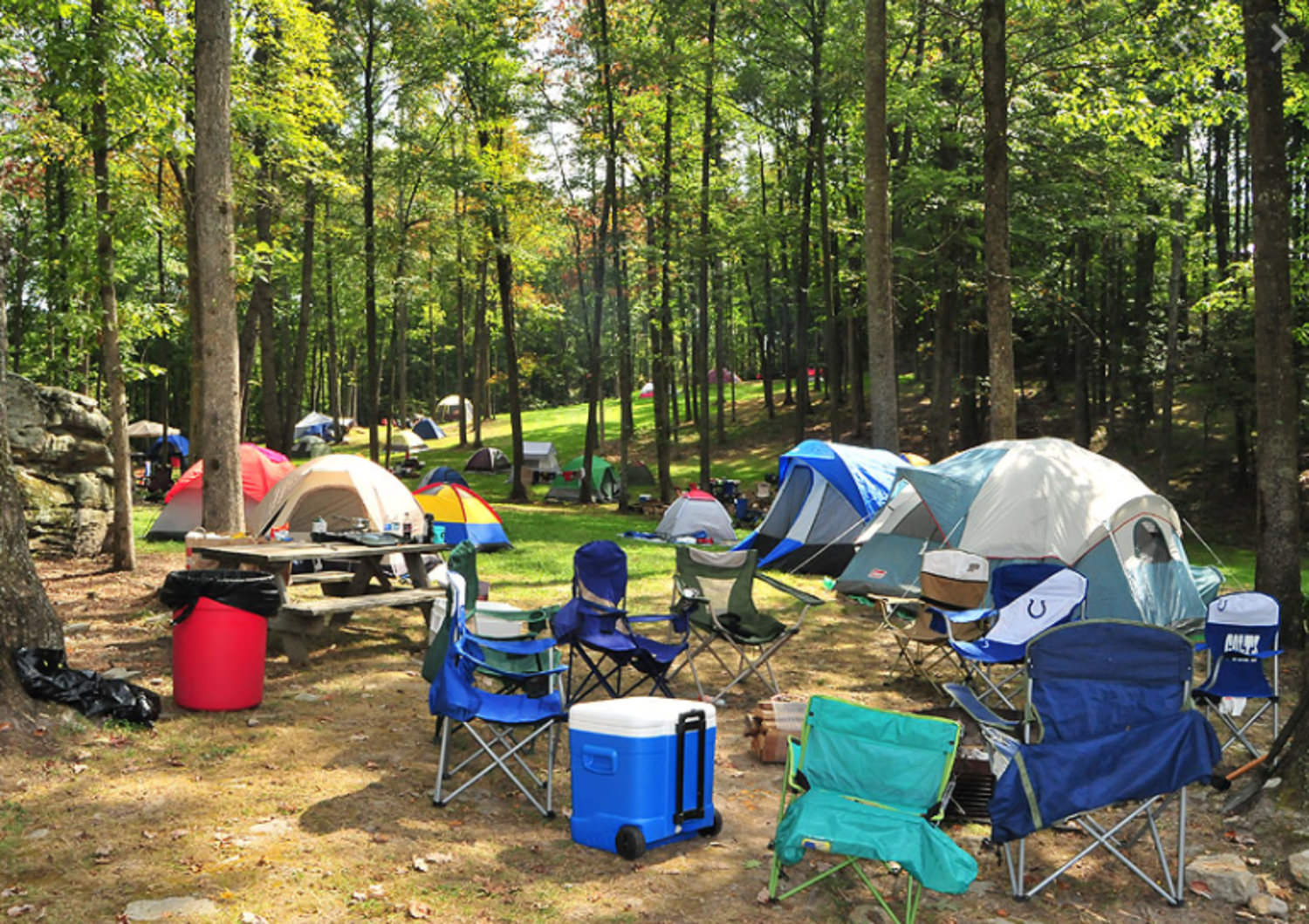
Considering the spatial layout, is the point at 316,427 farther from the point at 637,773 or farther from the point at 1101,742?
the point at 1101,742

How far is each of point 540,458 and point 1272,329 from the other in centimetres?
2028

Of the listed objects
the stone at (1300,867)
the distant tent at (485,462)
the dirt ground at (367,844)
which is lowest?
the stone at (1300,867)

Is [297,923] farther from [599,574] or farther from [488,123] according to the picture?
[488,123]

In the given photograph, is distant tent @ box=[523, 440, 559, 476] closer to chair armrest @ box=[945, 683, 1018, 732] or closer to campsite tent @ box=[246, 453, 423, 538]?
campsite tent @ box=[246, 453, 423, 538]

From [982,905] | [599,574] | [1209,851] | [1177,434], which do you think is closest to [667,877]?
[982,905]

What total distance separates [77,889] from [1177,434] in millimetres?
23888

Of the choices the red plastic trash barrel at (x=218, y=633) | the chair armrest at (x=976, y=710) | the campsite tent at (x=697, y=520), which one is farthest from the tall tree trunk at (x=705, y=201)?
the chair armrest at (x=976, y=710)

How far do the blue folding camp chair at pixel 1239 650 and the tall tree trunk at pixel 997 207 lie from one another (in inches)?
185

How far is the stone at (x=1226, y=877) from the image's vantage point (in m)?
3.93

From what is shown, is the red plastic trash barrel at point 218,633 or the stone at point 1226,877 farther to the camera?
the red plastic trash barrel at point 218,633

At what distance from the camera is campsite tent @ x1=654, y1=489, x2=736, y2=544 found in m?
16.0

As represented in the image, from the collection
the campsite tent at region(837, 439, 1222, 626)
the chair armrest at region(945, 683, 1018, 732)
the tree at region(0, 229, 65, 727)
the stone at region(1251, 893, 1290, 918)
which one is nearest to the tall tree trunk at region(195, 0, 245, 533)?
the tree at region(0, 229, 65, 727)

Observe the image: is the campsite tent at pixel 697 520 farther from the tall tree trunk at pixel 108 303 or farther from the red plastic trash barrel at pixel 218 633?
the red plastic trash barrel at pixel 218 633

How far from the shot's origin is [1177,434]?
23.0 m
